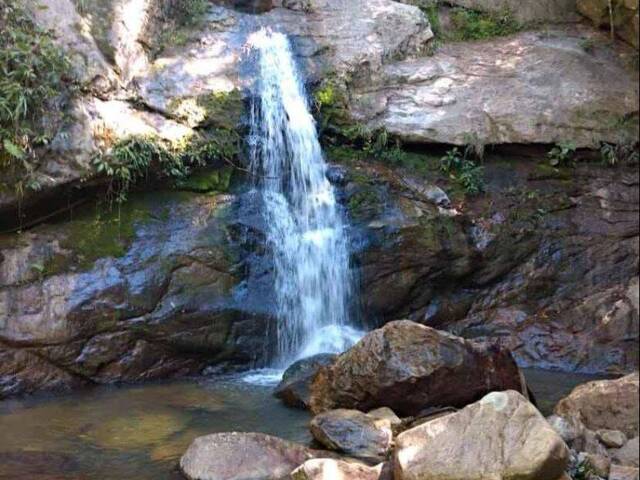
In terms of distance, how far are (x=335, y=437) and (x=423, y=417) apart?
3.22 feet

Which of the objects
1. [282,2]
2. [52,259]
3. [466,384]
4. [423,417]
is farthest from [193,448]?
[282,2]

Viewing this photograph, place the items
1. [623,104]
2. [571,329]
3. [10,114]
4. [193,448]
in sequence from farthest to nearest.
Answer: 1. [623,104]
2. [571,329]
3. [10,114]
4. [193,448]

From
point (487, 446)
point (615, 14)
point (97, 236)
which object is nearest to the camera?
point (487, 446)

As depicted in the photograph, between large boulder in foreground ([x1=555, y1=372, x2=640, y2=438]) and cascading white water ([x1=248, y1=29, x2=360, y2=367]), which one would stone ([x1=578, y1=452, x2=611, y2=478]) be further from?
cascading white water ([x1=248, y1=29, x2=360, y2=367])

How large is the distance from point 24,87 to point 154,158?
6.05ft

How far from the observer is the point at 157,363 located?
8773 mm

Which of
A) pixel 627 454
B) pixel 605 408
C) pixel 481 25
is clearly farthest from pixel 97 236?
pixel 481 25

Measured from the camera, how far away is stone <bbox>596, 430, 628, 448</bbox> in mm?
5785

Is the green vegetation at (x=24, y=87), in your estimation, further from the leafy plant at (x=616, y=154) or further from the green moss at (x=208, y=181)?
the leafy plant at (x=616, y=154)

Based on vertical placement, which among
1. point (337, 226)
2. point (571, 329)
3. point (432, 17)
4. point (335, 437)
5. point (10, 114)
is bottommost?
point (571, 329)

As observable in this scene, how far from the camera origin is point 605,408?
6164 mm

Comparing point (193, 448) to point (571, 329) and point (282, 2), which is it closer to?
point (571, 329)

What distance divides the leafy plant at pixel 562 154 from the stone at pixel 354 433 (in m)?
6.56

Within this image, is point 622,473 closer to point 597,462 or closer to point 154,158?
point 597,462
